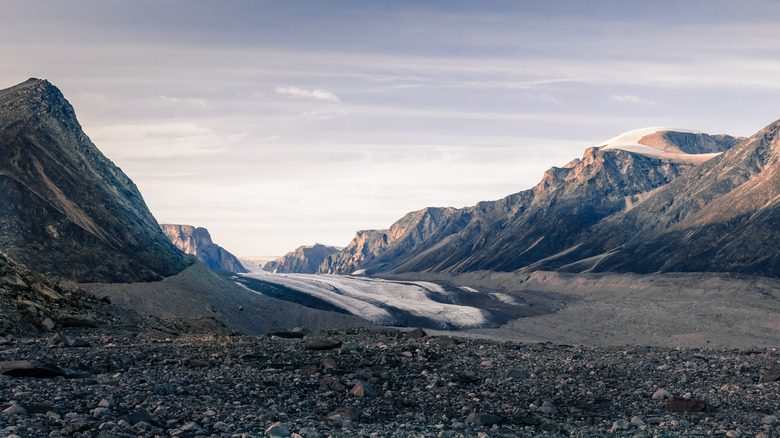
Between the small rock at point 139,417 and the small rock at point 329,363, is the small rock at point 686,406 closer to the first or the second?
the small rock at point 329,363

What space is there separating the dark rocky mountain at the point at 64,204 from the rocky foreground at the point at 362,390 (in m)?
42.4

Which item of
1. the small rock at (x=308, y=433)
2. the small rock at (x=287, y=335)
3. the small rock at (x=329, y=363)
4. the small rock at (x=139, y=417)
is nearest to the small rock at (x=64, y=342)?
A: the small rock at (x=287, y=335)

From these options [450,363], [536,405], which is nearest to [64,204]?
[450,363]

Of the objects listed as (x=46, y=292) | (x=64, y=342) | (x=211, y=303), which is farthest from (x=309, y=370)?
(x=211, y=303)

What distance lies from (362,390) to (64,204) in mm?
62622

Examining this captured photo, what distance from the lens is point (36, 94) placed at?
80.3m

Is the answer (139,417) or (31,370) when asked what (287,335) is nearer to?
(31,370)

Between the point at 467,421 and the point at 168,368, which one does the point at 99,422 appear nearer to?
the point at 168,368

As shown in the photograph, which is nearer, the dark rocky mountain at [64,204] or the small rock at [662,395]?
the small rock at [662,395]

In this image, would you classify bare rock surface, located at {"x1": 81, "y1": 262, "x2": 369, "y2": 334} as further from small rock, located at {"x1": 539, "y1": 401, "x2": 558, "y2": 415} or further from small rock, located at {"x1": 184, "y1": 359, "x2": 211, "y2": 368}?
small rock, located at {"x1": 539, "y1": 401, "x2": 558, "y2": 415}

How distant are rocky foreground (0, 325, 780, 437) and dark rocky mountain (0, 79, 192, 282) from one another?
42.4 m

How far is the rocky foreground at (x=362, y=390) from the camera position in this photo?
44.2 feet

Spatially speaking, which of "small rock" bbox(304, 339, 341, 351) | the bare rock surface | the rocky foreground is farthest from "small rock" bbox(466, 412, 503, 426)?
the bare rock surface

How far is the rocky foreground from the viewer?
44.2 feet
